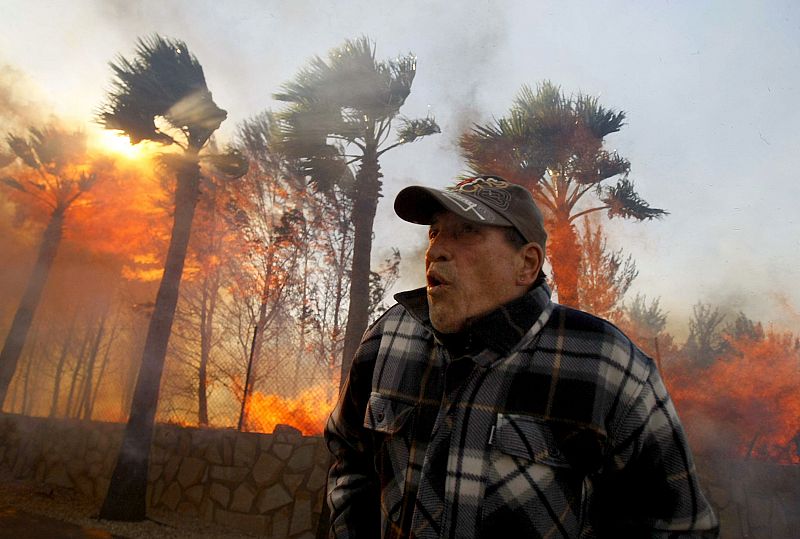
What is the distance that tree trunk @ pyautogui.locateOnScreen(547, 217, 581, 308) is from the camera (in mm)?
10594

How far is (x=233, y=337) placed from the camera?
16.7 m

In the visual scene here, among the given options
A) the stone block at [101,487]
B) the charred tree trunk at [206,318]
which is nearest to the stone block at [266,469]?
the stone block at [101,487]

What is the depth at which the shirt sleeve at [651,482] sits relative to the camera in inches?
44.0

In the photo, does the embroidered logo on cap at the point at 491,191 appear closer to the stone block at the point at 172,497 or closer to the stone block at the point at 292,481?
the stone block at the point at 292,481

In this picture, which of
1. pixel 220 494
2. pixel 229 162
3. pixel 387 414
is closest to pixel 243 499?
pixel 220 494

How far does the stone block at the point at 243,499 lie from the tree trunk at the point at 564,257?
6714 mm

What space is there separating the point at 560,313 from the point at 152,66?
10.2 m

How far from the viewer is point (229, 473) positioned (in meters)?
7.62

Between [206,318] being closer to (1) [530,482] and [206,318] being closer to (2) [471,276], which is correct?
(2) [471,276]

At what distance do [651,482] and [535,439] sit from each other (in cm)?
28

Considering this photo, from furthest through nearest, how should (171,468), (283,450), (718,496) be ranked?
(171,468)
(283,450)
(718,496)

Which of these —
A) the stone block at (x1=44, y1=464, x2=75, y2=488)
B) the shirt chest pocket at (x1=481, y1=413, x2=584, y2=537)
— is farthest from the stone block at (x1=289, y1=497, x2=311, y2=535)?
the shirt chest pocket at (x1=481, y1=413, x2=584, y2=537)

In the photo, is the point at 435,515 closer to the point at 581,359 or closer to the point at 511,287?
the point at 581,359

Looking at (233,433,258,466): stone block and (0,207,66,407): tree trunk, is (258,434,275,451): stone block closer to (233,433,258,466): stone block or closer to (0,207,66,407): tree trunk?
(233,433,258,466): stone block
